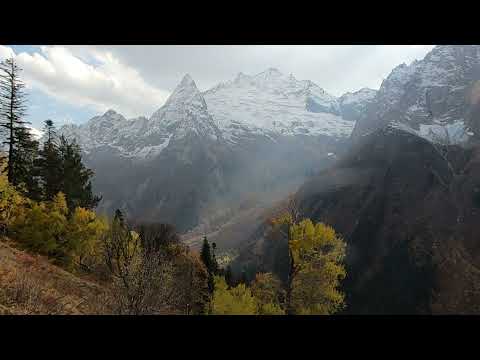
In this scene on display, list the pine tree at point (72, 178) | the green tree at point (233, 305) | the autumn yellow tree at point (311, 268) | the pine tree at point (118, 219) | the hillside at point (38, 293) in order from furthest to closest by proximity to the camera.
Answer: the pine tree at point (72, 178) → the pine tree at point (118, 219) → the green tree at point (233, 305) → the autumn yellow tree at point (311, 268) → the hillside at point (38, 293)

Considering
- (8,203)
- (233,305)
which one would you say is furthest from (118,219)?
(233,305)

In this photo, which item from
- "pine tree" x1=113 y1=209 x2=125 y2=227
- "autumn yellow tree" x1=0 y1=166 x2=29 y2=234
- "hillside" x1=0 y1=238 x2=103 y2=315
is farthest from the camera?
"pine tree" x1=113 y1=209 x2=125 y2=227

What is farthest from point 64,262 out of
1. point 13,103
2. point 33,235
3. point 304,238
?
point 304,238

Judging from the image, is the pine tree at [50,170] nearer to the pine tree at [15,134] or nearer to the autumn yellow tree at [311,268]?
the pine tree at [15,134]

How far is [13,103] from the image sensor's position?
35656 millimetres

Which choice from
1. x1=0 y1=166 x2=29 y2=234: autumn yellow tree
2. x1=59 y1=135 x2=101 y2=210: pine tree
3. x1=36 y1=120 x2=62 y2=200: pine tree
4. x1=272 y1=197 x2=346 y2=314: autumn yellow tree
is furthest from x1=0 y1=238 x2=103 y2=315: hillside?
x1=59 y1=135 x2=101 y2=210: pine tree

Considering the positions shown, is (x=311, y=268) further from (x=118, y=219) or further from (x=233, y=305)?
(x=118, y=219)

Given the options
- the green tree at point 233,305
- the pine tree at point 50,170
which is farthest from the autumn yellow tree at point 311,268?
the pine tree at point 50,170

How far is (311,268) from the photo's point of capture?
26.1 m

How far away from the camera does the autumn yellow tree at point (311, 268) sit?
25.9 m

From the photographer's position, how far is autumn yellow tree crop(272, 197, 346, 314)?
84.9 feet

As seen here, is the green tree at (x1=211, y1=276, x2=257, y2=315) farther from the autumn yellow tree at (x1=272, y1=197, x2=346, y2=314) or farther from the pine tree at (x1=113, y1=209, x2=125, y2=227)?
the pine tree at (x1=113, y1=209, x2=125, y2=227)

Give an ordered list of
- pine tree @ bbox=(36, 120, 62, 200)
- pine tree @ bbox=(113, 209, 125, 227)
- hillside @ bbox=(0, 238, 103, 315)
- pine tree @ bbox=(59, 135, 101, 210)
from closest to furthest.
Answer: hillside @ bbox=(0, 238, 103, 315) → pine tree @ bbox=(113, 209, 125, 227) → pine tree @ bbox=(36, 120, 62, 200) → pine tree @ bbox=(59, 135, 101, 210)
